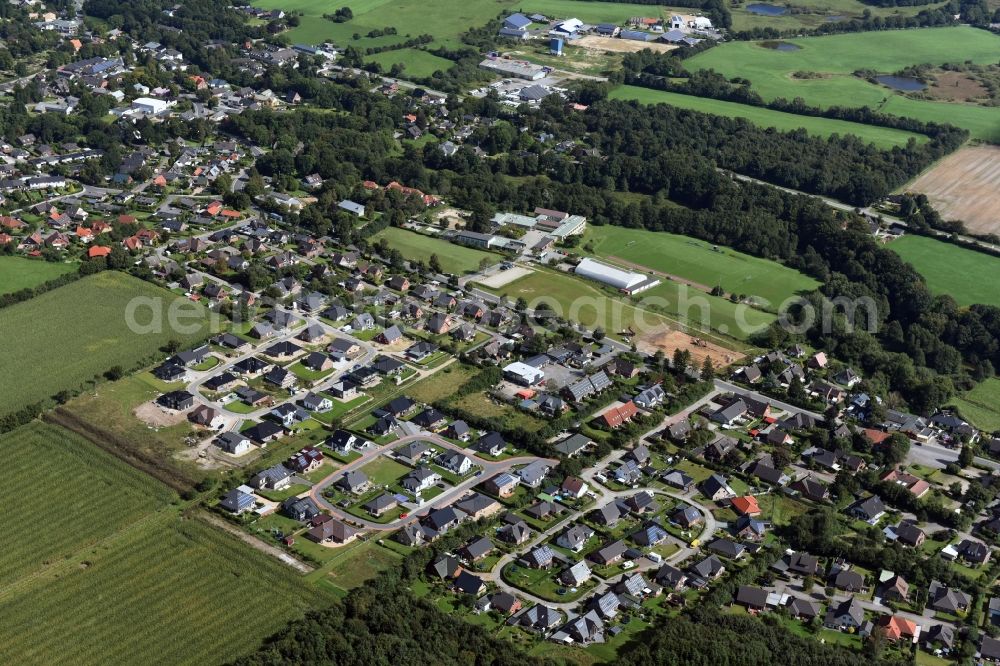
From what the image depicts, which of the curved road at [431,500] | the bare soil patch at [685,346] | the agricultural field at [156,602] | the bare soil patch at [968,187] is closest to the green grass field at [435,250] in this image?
the bare soil patch at [685,346]

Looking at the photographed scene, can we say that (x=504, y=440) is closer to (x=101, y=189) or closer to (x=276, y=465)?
(x=276, y=465)

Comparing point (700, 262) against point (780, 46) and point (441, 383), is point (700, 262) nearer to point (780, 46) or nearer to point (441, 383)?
point (441, 383)

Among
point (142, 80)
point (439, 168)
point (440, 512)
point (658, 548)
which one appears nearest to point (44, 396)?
point (440, 512)

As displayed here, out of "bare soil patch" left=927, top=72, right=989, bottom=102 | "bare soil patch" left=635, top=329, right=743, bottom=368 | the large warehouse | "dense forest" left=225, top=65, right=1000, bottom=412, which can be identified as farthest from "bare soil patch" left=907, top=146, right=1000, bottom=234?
"bare soil patch" left=635, top=329, right=743, bottom=368

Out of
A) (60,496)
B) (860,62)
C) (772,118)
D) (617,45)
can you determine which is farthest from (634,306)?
(860,62)

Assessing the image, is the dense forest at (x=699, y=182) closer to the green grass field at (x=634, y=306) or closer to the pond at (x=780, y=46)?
the green grass field at (x=634, y=306)

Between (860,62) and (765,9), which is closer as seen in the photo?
(860,62)

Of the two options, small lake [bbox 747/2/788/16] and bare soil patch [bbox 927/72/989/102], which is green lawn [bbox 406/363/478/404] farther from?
small lake [bbox 747/2/788/16]
